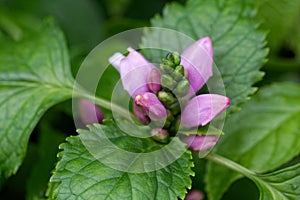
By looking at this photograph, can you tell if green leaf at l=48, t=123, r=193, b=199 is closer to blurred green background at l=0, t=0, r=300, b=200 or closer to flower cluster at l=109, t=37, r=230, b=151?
flower cluster at l=109, t=37, r=230, b=151

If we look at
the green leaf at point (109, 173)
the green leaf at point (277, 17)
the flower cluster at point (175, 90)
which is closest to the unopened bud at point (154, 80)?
the flower cluster at point (175, 90)

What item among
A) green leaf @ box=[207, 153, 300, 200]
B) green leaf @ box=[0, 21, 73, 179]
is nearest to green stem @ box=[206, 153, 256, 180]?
green leaf @ box=[207, 153, 300, 200]

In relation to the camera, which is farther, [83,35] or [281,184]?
[83,35]

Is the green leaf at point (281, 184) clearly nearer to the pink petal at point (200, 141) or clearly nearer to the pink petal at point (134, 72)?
the pink petal at point (200, 141)

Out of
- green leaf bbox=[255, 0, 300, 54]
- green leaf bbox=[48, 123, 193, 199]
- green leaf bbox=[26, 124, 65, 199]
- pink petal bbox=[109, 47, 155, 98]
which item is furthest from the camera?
green leaf bbox=[255, 0, 300, 54]

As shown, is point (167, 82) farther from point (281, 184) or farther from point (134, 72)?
point (281, 184)

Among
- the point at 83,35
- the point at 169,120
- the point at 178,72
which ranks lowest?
the point at 83,35

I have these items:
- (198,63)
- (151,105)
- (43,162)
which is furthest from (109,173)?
(43,162)
